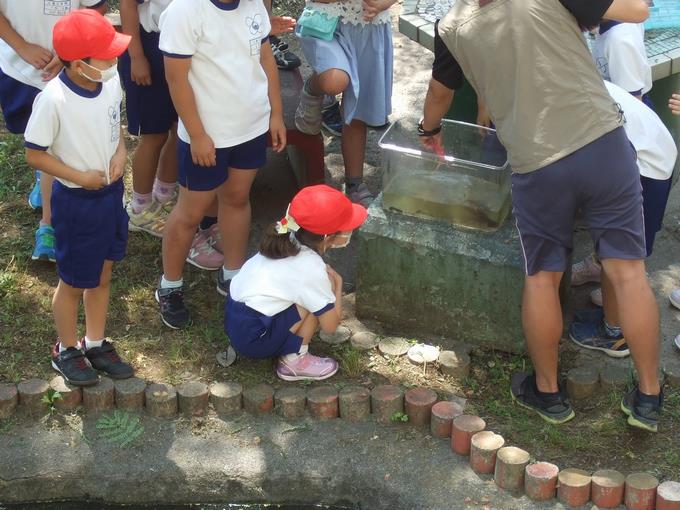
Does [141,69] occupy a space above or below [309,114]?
above

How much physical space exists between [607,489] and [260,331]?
4.69 ft

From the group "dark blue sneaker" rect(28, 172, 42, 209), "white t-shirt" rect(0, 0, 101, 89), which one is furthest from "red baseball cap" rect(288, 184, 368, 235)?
"dark blue sneaker" rect(28, 172, 42, 209)

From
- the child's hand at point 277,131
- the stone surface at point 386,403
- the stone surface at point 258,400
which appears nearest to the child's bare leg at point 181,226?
the child's hand at point 277,131

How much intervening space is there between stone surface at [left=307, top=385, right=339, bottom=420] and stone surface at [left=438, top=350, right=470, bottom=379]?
49 cm

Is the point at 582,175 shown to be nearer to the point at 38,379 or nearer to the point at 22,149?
the point at 38,379

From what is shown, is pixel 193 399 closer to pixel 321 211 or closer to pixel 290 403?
pixel 290 403

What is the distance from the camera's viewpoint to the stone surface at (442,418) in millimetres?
3797

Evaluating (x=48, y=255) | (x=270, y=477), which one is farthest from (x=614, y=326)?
(x=48, y=255)

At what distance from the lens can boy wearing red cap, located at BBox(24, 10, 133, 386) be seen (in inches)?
140

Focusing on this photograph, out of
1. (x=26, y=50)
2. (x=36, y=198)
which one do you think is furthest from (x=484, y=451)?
(x=36, y=198)

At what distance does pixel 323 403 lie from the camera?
12.8ft

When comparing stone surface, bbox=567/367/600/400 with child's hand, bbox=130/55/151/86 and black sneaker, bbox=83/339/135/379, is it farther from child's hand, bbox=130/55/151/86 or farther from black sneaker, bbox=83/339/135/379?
child's hand, bbox=130/55/151/86

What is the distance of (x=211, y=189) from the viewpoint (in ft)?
13.8

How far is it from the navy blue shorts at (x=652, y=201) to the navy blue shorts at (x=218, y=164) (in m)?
1.60
